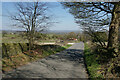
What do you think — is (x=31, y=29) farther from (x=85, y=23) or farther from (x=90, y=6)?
(x=90, y=6)

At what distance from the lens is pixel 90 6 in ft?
11.7

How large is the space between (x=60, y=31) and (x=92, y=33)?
2005mm

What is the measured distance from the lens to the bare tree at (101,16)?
3070 millimetres

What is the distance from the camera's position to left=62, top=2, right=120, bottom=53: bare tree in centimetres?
307

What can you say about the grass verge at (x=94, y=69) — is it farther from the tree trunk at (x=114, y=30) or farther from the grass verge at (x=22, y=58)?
the grass verge at (x=22, y=58)

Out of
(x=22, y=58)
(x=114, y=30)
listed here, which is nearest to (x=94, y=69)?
(x=114, y=30)

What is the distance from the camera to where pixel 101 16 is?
10.2 feet

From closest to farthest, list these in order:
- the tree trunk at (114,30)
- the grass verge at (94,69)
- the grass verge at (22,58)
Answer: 1. the grass verge at (94,69)
2. the tree trunk at (114,30)
3. the grass verge at (22,58)

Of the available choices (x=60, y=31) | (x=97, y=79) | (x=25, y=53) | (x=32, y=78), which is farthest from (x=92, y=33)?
(x=25, y=53)

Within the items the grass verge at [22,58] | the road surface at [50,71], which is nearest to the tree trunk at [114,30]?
the road surface at [50,71]

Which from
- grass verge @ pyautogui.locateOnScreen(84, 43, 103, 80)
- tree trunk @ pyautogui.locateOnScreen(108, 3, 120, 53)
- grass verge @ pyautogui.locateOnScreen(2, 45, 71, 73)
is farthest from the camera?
grass verge @ pyautogui.locateOnScreen(2, 45, 71, 73)

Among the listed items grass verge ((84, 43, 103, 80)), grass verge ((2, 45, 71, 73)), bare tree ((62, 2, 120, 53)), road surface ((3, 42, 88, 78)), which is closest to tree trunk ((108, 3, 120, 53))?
bare tree ((62, 2, 120, 53))

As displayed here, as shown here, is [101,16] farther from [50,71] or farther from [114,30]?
[50,71]

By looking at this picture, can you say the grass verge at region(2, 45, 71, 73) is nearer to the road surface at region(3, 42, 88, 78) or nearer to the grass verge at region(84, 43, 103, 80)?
the road surface at region(3, 42, 88, 78)
